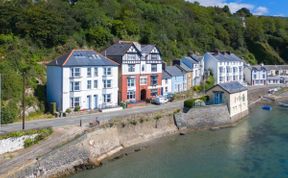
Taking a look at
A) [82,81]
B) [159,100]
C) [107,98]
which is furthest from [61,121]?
[159,100]

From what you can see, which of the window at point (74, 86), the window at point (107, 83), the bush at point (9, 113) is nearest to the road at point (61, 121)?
the bush at point (9, 113)

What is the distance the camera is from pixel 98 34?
5438 centimetres

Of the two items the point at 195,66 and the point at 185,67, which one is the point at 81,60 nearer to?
the point at 185,67

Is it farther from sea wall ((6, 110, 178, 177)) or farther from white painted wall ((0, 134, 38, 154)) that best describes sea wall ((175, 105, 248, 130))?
white painted wall ((0, 134, 38, 154))

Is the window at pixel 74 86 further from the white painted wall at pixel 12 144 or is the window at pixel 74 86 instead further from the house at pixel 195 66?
the house at pixel 195 66

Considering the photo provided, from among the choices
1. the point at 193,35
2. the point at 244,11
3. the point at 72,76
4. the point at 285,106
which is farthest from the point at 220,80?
the point at 244,11

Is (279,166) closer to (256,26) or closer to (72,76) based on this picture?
(72,76)

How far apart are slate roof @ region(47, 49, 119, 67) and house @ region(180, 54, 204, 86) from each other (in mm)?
22799

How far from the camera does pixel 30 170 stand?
2330cm

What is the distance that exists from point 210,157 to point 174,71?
25.7m

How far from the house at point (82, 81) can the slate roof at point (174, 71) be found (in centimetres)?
1361

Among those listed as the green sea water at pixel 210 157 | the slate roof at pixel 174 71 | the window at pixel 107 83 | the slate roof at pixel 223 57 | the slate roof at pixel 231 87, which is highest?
the slate roof at pixel 223 57

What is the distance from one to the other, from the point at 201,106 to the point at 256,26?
8032 centimetres

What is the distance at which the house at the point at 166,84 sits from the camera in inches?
2015
